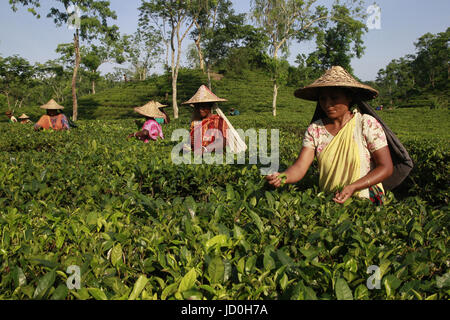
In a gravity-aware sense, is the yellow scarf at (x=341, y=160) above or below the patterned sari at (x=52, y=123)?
below

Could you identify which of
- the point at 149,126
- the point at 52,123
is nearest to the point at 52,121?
the point at 52,123

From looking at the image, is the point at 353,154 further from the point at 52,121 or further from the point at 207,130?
the point at 52,121

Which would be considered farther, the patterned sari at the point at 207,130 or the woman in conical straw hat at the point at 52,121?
the woman in conical straw hat at the point at 52,121

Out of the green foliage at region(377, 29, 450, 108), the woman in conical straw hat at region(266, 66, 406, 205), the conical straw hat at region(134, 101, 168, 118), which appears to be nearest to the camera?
the woman in conical straw hat at region(266, 66, 406, 205)

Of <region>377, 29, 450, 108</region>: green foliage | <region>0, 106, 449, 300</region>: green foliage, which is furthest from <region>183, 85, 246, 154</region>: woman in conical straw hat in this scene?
<region>377, 29, 450, 108</region>: green foliage

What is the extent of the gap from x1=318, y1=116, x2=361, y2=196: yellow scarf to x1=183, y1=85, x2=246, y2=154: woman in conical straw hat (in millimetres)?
2208

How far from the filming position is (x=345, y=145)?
97.8 inches

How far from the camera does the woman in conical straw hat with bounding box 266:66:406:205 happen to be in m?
2.38

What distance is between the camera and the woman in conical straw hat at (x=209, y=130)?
15.5 ft

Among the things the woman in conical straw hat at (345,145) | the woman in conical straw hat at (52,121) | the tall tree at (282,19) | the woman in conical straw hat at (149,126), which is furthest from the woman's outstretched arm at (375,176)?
the tall tree at (282,19)

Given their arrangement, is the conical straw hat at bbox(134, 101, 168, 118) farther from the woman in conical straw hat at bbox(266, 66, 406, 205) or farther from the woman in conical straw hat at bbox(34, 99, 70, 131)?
the woman in conical straw hat at bbox(266, 66, 406, 205)

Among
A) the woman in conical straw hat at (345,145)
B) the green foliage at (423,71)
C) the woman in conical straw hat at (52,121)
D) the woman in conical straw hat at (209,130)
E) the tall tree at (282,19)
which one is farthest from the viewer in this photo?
the green foliage at (423,71)

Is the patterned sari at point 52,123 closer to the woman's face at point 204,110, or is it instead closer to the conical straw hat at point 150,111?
the conical straw hat at point 150,111

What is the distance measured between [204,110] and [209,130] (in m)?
0.34
